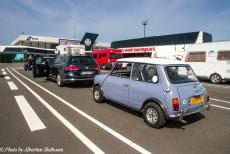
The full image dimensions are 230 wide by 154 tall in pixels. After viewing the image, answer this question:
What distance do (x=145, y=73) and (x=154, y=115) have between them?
1117mm

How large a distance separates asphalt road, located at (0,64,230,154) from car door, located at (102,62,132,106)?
0.45m

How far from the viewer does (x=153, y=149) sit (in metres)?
3.60

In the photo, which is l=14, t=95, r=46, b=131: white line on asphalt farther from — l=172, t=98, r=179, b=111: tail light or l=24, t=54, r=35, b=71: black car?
l=24, t=54, r=35, b=71: black car

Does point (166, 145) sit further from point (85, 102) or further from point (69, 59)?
point (69, 59)

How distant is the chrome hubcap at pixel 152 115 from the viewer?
462 centimetres

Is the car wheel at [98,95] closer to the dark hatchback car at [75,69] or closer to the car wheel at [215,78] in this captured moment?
the dark hatchback car at [75,69]

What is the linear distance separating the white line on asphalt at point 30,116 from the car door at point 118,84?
7.22ft

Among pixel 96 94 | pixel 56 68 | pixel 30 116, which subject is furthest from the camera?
pixel 56 68

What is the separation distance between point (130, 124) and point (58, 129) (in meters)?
1.72

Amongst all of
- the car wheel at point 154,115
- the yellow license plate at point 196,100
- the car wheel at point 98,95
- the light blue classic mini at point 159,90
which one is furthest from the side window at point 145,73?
the car wheel at point 98,95

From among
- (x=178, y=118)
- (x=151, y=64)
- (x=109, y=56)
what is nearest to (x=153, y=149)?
(x=178, y=118)

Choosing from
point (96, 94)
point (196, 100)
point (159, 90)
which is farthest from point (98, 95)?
point (196, 100)

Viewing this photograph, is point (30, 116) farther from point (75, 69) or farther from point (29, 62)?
point (29, 62)

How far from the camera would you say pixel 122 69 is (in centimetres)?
612
